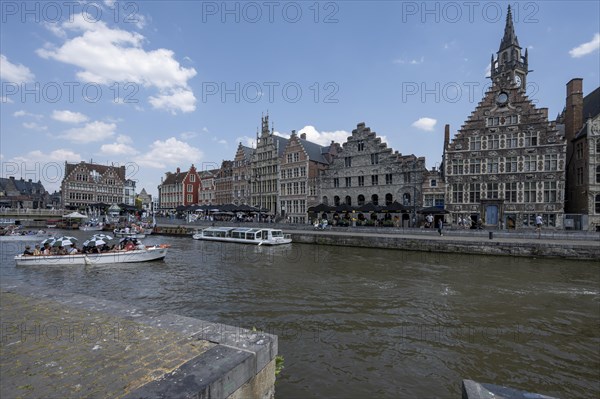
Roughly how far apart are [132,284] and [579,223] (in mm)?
39935

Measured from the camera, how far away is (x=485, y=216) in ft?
120

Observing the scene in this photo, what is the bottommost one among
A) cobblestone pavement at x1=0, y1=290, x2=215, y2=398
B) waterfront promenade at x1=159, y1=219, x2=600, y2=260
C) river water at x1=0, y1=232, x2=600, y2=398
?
river water at x1=0, y1=232, x2=600, y2=398

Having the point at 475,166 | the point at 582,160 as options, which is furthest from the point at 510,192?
the point at 582,160

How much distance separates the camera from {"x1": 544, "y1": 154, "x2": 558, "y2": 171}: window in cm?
3353

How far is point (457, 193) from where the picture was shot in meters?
38.0

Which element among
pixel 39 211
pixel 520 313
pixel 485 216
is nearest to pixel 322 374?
pixel 520 313

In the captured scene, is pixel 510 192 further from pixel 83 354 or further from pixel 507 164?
pixel 83 354

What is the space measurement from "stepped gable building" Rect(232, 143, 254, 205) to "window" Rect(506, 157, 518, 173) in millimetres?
42045

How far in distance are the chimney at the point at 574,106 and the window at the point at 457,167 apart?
11651 mm

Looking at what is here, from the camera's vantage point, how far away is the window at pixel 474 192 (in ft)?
121

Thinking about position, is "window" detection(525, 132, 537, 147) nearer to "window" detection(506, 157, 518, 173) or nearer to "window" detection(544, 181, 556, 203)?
"window" detection(506, 157, 518, 173)

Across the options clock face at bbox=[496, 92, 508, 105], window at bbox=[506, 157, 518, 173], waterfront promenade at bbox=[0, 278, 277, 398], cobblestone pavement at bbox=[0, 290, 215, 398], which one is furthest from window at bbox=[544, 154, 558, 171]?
cobblestone pavement at bbox=[0, 290, 215, 398]

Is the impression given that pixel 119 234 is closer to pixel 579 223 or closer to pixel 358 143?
pixel 358 143

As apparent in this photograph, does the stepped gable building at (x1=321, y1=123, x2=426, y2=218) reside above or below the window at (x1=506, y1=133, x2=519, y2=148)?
below
